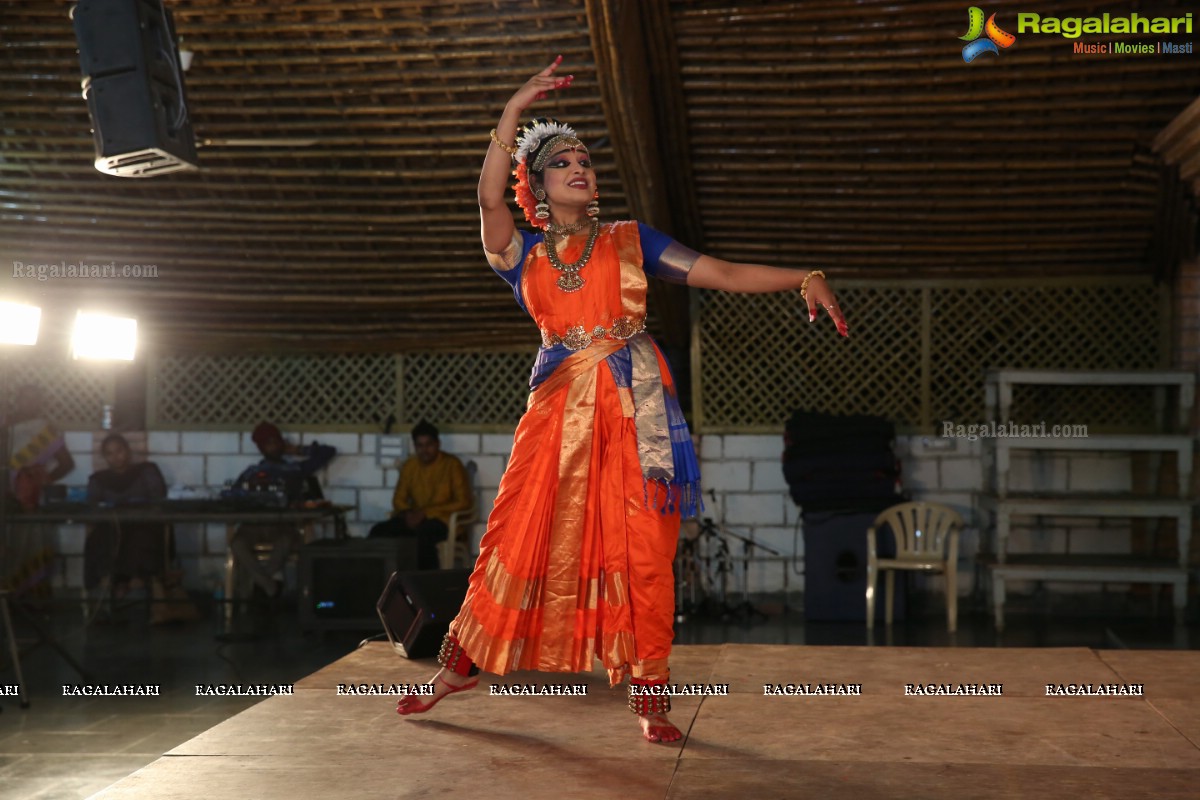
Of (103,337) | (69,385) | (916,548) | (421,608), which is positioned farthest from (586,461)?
(69,385)

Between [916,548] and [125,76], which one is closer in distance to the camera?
[125,76]

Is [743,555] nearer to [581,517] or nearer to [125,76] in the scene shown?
[125,76]

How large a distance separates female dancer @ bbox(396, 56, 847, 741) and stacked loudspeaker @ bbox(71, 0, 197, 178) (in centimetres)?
235

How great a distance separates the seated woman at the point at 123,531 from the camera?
724 centimetres

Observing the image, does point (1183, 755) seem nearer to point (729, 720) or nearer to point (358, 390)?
point (729, 720)

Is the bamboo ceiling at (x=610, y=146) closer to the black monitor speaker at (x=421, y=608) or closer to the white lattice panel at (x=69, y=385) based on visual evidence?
the white lattice panel at (x=69, y=385)

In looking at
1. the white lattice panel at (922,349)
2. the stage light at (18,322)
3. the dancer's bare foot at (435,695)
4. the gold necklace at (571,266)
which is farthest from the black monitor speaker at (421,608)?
the white lattice panel at (922,349)

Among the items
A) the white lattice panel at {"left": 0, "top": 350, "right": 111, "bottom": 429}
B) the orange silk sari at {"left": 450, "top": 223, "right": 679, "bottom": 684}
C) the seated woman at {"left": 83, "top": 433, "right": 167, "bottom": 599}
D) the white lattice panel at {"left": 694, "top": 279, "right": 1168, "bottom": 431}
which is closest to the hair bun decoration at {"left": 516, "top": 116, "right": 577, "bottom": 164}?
the orange silk sari at {"left": 450, "top": 223, "right": 679, "bottom": 684}

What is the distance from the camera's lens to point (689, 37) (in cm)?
584

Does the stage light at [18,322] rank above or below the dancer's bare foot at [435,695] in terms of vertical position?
above

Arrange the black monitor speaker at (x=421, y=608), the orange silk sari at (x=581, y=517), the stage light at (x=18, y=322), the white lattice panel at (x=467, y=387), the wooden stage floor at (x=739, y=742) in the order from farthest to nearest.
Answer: the white lattice panel at (x=467, y=387)
the stage light at (x=18, y=322)
the black monitor speaker at (x=421, y=608)
the orange silk sari at (x=581, y=517)
the wooden stage floor at (x=739, y=742)

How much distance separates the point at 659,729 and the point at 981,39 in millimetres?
4047

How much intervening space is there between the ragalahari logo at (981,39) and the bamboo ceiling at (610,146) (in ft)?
0.12

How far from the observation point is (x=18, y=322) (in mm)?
5215
